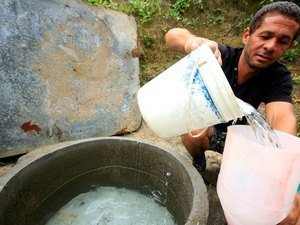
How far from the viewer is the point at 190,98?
134cm

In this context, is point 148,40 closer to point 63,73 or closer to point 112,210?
point 63,73

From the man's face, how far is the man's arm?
0.32 metres

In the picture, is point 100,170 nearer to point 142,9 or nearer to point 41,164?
point 41,164

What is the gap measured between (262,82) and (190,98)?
1198 millimetres

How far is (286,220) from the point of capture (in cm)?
146

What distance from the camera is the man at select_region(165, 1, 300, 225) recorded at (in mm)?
1975

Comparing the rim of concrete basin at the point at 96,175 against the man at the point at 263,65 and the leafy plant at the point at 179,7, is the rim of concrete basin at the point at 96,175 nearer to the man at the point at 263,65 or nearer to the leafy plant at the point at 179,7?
the man at the point at 263,65

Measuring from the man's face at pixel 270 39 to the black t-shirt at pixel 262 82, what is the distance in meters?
0.17

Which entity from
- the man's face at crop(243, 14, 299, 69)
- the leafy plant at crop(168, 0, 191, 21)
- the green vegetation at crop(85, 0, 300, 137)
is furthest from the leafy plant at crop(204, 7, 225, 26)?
the man's face at crop(243, 14, 299, 69)

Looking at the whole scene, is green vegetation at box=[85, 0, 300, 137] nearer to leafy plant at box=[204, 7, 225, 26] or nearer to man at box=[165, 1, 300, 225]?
leafy plant at box=[204, 7, 225, 26]

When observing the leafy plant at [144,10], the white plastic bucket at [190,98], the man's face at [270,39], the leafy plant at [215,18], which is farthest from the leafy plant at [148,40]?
the white plastic bucket at [190,98]

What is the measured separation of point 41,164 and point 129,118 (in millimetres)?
1398

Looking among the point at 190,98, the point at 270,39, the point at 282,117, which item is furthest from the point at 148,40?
the point at 190,98

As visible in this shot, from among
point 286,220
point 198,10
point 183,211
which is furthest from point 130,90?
point 198,10
